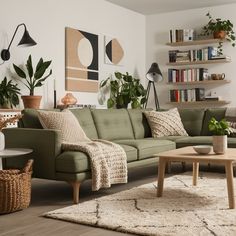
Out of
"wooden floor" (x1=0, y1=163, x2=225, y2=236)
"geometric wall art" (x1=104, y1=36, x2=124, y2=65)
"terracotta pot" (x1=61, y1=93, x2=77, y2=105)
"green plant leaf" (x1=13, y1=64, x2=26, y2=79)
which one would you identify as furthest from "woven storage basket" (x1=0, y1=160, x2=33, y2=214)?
"geometric wall art" (x1=104, y1=36, x2=124, y2=65)

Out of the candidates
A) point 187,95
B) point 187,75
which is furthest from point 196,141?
point 187,75

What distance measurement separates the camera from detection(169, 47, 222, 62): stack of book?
7082mm

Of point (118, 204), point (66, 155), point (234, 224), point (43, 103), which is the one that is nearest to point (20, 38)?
point (43, 103)

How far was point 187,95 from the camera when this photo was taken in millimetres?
7305

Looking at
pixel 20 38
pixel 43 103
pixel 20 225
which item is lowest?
pixel 20 225

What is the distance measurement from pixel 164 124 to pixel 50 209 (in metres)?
2.45

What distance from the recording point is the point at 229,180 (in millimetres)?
3297

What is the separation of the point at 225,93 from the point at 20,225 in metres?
5.01

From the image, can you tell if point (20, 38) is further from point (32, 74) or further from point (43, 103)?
point (43, 103)

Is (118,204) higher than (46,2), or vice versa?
(46,2)

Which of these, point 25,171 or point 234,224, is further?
point 25,171

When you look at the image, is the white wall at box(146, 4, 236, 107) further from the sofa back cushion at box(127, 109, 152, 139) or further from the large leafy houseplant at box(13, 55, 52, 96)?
the large leafy houseplant at box(13, 55, 52, 96)

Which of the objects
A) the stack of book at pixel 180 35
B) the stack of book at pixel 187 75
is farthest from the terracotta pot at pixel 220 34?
the stack of book at pixel 187 75

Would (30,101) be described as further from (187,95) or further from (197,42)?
(197,42)
